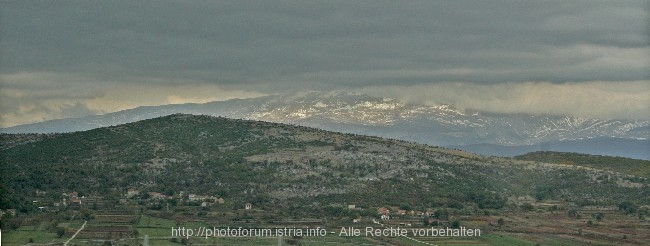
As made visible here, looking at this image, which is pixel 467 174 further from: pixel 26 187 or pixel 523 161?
pixel 26 187

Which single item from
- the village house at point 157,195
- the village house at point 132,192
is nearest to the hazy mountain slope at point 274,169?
the village house at point 132,192

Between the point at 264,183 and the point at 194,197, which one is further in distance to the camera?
the point at 264,183

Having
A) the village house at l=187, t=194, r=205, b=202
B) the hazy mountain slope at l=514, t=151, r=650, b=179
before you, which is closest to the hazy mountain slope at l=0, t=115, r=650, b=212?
the village house at l=187, t=194, r=205, b=202

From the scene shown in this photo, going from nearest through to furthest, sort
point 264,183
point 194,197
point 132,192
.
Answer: point 194,197, point 132,192, point 264,183

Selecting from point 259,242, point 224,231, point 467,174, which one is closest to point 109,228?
point 224,231

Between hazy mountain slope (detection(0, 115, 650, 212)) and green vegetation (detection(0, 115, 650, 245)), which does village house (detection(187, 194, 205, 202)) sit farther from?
hazy mountain slope (detection(0, 115, 650, 212))

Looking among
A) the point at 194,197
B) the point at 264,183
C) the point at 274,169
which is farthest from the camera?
the point at 274,169

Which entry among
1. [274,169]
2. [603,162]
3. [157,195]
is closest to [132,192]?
[157,195]

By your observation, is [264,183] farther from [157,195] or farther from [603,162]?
[603,162]

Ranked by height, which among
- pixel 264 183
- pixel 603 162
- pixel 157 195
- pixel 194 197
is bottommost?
pixel 194 197
